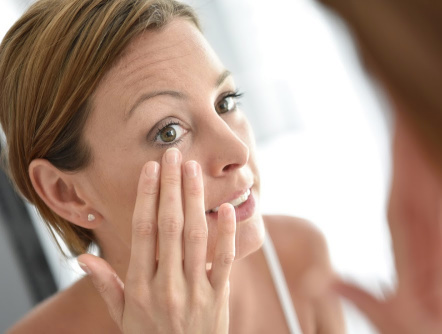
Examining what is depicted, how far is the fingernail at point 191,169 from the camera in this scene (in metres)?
0.80

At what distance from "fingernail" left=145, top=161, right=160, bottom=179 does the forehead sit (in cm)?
13

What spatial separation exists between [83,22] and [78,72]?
79 millimetres

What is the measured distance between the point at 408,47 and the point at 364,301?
0.16 m

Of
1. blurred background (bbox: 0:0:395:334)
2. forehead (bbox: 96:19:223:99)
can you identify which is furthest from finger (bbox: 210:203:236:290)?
blurred background (bbox: 0:0:395:334)

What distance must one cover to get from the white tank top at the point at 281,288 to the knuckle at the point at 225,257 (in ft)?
1.22

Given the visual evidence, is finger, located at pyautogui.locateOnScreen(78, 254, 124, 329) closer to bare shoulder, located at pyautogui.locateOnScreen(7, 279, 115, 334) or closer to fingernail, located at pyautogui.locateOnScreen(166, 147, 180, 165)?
fingernail, located at pyautogui.locateOnScreen(166, 147, 180, 165)

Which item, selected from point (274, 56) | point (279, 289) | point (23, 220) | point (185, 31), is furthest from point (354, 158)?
point (23, 220)

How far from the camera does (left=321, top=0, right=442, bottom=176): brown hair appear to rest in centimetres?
24

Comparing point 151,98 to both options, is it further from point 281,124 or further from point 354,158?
point 281,124

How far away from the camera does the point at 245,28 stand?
6.12ft

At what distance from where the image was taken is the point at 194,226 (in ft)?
2.60

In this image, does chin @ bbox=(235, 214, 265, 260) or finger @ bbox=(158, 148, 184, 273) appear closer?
finger @ bbox=(158, 148, 184, 273)

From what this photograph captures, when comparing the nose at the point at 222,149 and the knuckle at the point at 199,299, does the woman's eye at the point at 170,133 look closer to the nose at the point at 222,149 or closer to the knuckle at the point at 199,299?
the nose at the point at 222,149

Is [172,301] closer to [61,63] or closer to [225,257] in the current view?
[225,257]
